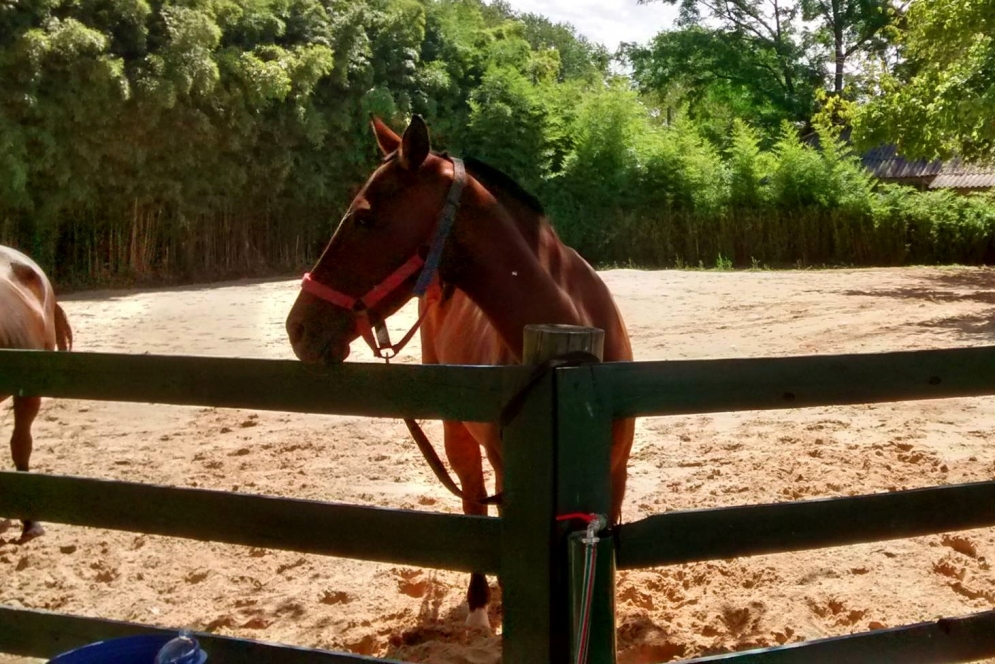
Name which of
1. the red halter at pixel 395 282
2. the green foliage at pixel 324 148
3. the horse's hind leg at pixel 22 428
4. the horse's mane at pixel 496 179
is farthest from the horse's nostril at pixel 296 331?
the green foliage at pixel 324 148

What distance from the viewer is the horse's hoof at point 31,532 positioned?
15.2 ft

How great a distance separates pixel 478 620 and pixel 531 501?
1.98m

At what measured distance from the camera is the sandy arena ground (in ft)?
11.6

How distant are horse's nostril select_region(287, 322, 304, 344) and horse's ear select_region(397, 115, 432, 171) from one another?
1.83 feet

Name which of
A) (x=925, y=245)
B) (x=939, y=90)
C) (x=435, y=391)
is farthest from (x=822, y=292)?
(x=435, y=391)

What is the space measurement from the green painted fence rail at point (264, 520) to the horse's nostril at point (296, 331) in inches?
19.7

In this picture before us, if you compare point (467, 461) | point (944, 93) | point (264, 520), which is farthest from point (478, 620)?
point (944, 93)

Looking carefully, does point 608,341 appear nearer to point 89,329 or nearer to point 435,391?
point 435,391

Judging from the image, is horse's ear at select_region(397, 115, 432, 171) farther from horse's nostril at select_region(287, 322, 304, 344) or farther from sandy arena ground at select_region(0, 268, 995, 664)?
sandy arena ground at select_region(0, 268, 995, 664)

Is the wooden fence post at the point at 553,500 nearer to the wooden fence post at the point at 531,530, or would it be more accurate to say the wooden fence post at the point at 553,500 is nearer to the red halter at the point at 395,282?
the wooden fence post at the point at 531,530

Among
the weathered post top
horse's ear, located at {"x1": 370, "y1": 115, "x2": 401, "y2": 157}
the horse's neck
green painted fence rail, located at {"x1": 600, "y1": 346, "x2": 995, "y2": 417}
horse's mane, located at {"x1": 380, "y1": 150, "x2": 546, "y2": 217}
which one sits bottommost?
green painted fence rail, located at {"x1": 600, "y1": 346, "x2": 995, "y2": 417}

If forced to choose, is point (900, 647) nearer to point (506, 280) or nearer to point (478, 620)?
point (506, 280)

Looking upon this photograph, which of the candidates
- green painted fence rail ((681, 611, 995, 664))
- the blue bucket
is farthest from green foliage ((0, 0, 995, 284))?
the blue bucket

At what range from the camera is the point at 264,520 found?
204 centimetres
